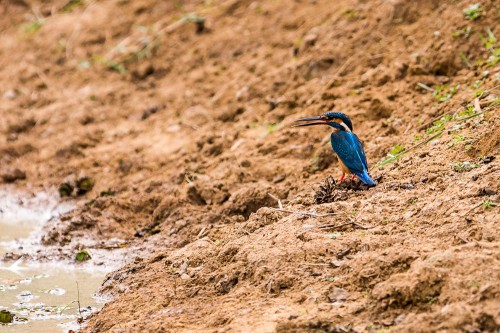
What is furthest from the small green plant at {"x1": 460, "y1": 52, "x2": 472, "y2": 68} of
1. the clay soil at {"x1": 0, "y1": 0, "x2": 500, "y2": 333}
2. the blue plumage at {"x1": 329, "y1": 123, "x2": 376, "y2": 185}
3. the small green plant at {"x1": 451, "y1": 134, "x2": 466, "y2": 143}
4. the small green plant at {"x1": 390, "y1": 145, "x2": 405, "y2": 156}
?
the blue plumage at {"x1": 329, "y1": 123, "x2": 376, "y2": 185}

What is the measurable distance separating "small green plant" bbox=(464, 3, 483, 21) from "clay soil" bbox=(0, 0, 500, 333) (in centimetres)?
5

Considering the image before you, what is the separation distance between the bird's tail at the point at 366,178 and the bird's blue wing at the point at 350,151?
0.9 inches

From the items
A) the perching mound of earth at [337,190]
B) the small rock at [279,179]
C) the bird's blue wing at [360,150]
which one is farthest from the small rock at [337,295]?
the small rock at [279,179]

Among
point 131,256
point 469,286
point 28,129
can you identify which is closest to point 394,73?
point 131,256

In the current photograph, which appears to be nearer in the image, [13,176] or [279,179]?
[279,179]

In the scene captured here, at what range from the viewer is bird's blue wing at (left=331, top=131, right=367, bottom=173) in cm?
524

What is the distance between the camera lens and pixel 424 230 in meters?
4.29

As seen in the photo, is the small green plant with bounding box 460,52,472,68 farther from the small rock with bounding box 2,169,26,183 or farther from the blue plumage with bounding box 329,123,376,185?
the small rock with bounding box 2,169,26,183

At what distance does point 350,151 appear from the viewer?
17.5ft

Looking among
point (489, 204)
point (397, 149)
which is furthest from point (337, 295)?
point (397, 149)

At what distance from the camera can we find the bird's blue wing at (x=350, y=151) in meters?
5.24

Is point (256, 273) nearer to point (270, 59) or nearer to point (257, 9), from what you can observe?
point (270, 59)

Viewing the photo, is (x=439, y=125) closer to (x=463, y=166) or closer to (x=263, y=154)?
(x=463, y=166)

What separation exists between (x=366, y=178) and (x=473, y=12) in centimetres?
287
